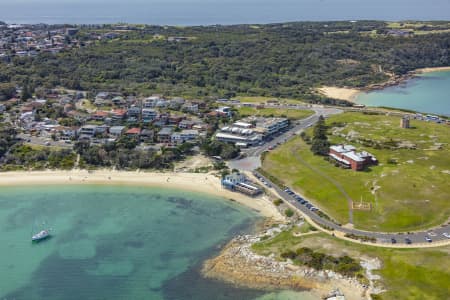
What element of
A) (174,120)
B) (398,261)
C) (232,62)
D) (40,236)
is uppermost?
(232,62)

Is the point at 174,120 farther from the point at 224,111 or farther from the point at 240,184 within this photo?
the point at 240,184

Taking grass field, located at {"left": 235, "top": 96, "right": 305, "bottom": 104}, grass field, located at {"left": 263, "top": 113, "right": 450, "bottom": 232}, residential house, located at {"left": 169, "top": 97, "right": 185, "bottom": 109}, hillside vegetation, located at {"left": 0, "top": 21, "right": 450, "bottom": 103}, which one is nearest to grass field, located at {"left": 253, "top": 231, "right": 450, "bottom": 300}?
grass field, located at {"left": 263, "top": 113, "right": 450, "bottom": 232}

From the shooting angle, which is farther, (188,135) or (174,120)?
(174,120)

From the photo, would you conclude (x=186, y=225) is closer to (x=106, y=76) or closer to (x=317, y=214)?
(x=317, y=214)

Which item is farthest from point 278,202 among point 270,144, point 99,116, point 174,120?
point 99,116

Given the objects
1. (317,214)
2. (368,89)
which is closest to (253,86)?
(368,89)

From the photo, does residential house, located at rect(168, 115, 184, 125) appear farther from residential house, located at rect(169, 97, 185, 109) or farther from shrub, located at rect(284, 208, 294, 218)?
shrub, located at rect(284, 208, 294, 218)
